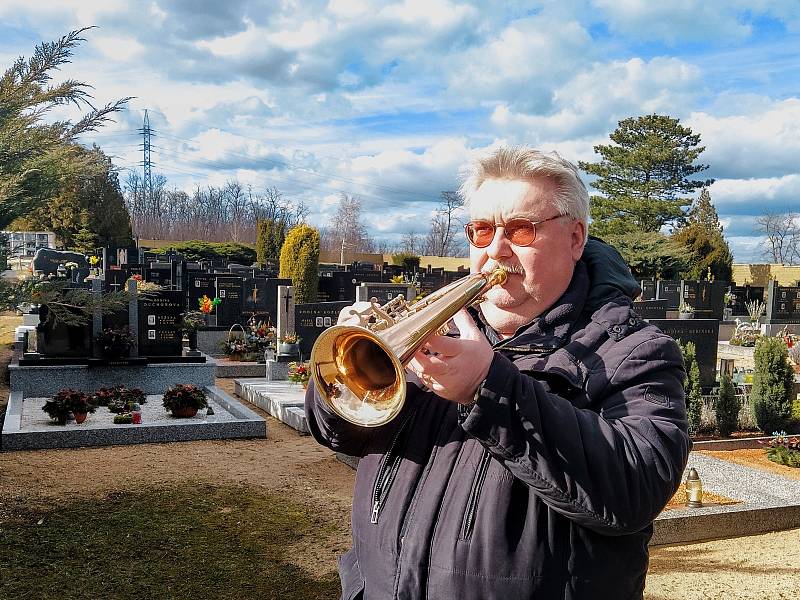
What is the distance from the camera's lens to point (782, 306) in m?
22.3

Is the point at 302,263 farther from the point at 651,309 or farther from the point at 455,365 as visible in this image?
the point at 455,365

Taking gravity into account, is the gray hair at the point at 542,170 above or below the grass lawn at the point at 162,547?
above

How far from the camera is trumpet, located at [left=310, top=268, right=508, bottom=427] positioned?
5.87 feet

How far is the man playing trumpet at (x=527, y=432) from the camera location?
1.62 meters

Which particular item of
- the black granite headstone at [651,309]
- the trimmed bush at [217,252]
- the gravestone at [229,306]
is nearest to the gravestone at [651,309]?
the black granite headstone at [651,309]

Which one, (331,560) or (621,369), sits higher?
(621,369)

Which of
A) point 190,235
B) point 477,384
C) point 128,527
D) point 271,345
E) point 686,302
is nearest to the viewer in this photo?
point 477,384

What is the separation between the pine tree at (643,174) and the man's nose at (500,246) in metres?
38.3

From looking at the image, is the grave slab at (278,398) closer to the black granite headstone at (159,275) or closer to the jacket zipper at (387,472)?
the jacket zipper at (387,472)

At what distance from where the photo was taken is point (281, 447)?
9023mm

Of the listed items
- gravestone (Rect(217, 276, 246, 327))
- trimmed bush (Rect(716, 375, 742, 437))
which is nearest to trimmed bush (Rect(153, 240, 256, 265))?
gravestone (Rect(217, 276, 246, 327))

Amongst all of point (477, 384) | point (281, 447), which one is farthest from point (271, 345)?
point (477, 384)

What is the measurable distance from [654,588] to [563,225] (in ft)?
12.4

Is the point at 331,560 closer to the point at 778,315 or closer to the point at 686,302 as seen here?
the point at 686,302
